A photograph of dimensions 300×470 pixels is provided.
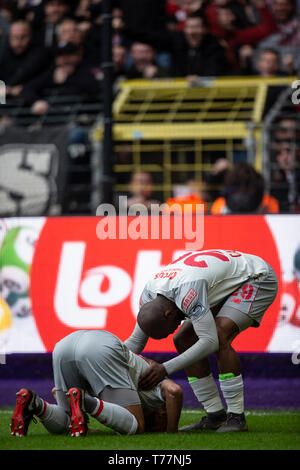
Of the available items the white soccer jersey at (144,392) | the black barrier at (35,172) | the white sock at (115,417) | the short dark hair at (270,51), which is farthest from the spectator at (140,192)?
the white sock at (115,417)

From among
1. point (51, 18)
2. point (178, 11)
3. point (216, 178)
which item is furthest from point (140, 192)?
point (51, 18)

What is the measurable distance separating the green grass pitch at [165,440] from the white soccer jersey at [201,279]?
787 mm

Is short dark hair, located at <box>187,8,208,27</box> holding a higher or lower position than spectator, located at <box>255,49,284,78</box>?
higher

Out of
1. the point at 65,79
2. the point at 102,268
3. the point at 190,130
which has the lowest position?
the point at 102,268

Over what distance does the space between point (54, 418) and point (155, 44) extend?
8.18 metres

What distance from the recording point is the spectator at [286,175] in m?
10.7

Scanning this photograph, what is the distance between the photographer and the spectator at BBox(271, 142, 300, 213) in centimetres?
1070

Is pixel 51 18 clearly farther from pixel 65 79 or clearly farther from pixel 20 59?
pixel 65 79

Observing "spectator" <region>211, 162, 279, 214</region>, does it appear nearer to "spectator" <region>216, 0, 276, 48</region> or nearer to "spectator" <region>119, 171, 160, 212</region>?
"spectator" <region>119, 171, 160, 212</region>

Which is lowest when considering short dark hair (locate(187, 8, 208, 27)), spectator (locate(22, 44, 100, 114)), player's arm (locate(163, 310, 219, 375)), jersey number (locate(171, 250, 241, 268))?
player's arm (locate(163, 310, 219, 375))

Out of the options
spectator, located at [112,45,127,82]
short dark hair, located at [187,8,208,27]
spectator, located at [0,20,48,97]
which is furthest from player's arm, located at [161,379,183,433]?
short dark hair, located at [187,8,208,27]

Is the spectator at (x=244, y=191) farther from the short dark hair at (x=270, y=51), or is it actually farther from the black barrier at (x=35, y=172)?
the short dark hair at (x=270, y=51)

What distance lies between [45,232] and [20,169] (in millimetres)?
2456

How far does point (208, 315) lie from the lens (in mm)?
5785
